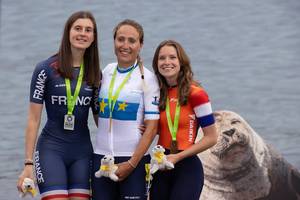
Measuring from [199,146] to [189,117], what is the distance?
0.64 feet

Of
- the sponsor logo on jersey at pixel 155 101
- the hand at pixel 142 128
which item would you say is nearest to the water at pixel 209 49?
the hand at pixel 142 128

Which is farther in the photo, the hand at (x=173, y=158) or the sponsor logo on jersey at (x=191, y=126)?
the sponsor logo on jersey at (x=191, y=126)

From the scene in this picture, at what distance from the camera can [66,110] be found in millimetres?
5766

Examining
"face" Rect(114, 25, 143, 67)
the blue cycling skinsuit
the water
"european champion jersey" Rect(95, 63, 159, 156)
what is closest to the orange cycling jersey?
"european champion jersey" Rect(95, 63, 159, 156)

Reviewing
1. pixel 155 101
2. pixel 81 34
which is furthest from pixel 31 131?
pixel 155 101

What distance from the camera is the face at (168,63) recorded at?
18.8ft

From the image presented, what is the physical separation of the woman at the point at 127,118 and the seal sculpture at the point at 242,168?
99.0 inches

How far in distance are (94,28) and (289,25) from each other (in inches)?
350

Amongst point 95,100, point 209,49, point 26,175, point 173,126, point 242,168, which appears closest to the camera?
point 26,175

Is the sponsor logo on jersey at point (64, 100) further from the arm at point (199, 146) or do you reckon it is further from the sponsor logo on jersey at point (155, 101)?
the arm at point (199, 146)

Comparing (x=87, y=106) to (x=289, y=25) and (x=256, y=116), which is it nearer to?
(x=256, y=116)

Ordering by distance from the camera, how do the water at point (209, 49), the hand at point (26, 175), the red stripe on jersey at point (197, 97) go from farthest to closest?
the water at point (209, 49), the red stripe on jersey at point (197, 97), the hand at point (26, 175)

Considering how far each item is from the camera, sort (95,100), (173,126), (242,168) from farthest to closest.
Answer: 1. (242,168)
2. (95,100)
3. (173,126)

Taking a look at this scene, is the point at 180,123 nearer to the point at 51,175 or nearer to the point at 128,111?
the point at 128,111
